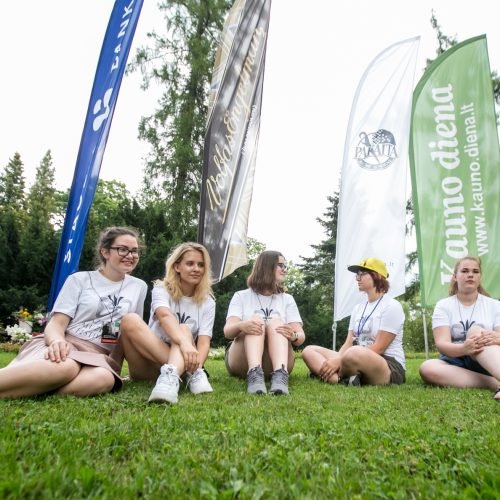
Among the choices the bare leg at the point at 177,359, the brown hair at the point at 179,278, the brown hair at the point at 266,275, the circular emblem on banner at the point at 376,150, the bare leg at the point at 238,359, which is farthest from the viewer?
the circular emblem on banner at the point at 376,150

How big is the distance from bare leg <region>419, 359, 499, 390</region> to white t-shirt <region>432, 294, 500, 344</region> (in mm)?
265

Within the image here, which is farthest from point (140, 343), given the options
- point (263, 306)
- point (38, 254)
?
point (38, 254)

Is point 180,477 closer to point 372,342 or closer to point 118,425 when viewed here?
point 118,425

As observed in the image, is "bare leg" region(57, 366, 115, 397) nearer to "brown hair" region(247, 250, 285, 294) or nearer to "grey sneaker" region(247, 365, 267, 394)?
"grey sneaker" region(247, 365, 267, 394)

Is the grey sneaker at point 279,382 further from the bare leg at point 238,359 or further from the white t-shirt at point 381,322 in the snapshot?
the white t-shirt at point 381,322

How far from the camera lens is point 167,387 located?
2.75m

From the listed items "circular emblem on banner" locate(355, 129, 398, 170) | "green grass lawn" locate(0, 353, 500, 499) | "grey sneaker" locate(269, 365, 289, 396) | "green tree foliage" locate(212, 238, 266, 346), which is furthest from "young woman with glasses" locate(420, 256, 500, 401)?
"green tree foliage" locate(212, 238, 266, 346)

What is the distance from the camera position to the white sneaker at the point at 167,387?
2.67 meters

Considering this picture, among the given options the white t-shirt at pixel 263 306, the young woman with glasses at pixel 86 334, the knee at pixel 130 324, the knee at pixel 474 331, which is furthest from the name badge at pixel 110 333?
the knee at pixel 474 331

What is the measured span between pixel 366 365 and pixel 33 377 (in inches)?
Result: 103

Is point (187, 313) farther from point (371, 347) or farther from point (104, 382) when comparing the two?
point (371, 347)

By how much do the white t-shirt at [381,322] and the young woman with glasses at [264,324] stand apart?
2.16ft

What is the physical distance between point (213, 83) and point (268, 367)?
13.7 ft

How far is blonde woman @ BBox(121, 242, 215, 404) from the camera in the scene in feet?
10.6
